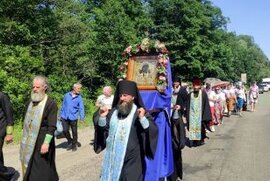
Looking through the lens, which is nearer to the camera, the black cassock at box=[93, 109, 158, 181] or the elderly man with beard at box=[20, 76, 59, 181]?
A: the black cassock at box=[93, 109, 158, 181]

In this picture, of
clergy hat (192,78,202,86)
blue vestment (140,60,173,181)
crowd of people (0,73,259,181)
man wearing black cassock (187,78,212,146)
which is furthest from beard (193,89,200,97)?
crowd of people (0,73,259,181)

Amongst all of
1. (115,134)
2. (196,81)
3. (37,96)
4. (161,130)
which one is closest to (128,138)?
(115,134)

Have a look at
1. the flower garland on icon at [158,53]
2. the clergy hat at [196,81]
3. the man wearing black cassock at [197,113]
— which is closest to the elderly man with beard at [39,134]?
the flower garland on icon at [158,53]

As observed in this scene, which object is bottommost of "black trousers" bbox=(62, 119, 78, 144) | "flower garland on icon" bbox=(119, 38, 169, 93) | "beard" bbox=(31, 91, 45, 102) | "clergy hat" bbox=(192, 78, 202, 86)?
"black trousers" bbox=(62, 119, 78, 144)

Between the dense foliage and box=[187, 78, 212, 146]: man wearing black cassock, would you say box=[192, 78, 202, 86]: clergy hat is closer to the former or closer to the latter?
box=[187, 78, 212, 146]: man wearing black cassock

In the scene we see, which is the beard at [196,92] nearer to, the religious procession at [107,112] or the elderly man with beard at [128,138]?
the religious procession at [107,112]

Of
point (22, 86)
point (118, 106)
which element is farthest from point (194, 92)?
point (22, 86)

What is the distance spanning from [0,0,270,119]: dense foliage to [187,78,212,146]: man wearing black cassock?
2.07 meters

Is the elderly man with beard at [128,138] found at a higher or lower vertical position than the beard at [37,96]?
lower

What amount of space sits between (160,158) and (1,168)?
2.68 m

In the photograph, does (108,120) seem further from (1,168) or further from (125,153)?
(1,168)

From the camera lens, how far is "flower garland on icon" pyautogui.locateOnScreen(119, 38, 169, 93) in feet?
27.9

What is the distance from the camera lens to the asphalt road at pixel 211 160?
9.44 metres

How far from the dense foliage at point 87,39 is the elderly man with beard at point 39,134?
5148 millimetres
